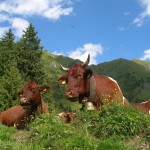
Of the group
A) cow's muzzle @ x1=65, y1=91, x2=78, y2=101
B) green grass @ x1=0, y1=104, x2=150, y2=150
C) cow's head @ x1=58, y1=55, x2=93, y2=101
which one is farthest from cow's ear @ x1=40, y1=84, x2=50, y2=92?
green grass @ x1=0, y1=104, x2=150, y2=150

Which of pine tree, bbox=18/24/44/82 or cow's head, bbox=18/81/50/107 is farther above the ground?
pine tree, bbox=18/24/44/82

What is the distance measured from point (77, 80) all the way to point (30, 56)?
60692mm

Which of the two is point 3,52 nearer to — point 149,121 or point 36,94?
point 36,94

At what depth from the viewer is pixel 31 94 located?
1803 centimetres

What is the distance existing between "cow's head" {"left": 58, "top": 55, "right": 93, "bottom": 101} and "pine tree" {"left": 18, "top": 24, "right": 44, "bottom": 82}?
54.4 metres

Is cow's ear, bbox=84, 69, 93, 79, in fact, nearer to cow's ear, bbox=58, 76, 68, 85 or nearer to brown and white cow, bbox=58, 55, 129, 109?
brown and white cow, bbox=58, 55, 129, 109

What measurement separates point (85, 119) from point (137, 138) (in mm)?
2048

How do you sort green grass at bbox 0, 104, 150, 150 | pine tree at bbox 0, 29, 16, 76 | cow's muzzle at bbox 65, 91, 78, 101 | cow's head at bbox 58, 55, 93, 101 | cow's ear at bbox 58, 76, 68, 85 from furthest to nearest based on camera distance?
pine tree at bbox 0, 29, 16, 76, cow's ear at bbox 58, 76, 68, 85, cow's head at bbox 58, 55, 93, 101, cow's muzzle at bbox 65, 91, 78, 101, green grass at bbox 0, 104, 150, 150

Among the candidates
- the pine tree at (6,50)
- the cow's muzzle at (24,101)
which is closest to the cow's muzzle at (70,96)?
the cow's muzzle at (24,101)

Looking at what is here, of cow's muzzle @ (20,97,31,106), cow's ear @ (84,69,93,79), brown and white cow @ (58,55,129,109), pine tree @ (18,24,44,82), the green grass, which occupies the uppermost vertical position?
pine tree @ (18,24,44,82)

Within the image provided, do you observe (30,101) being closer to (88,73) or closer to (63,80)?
(63,80)

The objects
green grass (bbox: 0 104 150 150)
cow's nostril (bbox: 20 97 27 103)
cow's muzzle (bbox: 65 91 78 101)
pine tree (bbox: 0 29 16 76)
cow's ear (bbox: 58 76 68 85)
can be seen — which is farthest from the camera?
pine tree (bbox: 0 29 16 76)

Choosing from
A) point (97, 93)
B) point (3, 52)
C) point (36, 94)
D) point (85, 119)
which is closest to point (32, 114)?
point (36, 94)

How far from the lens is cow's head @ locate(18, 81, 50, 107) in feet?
58.6
